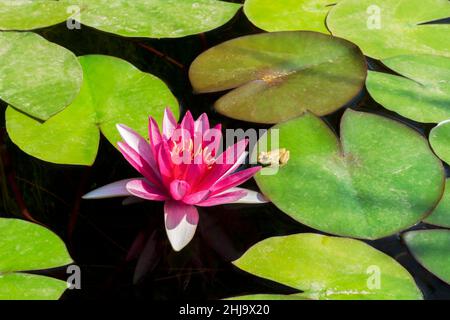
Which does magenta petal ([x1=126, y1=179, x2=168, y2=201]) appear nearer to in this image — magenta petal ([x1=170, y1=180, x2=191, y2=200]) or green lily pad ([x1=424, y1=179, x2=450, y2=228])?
magenta petal ([x1=170, y1=180, x2=191, y2=200])

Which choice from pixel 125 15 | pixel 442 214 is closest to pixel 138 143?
pixel 125 15

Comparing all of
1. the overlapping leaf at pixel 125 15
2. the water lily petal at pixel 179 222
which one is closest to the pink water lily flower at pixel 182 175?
the water lily petal at pixel 179 222

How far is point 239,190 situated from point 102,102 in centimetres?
70

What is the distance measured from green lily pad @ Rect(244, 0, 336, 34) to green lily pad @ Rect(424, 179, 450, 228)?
3.53ft

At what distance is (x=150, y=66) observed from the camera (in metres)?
2.52

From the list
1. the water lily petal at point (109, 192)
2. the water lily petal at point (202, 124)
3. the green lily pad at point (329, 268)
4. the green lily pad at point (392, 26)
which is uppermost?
the green lily pad at point (392, 26)

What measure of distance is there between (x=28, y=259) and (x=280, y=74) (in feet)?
4.04

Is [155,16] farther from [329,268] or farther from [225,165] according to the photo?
[329,268]

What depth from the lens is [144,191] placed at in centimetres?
184

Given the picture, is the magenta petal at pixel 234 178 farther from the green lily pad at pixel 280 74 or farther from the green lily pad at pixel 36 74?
the green lily pad at pixel 36 74

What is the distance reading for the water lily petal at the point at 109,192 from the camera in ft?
6.22

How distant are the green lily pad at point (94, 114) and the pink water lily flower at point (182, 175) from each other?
22cm

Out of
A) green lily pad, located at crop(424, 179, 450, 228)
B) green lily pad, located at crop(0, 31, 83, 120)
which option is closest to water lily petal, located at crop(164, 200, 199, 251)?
green lily pad, located at crop(0, 31, 83, 120)
